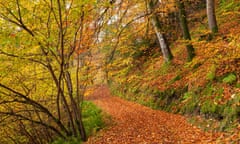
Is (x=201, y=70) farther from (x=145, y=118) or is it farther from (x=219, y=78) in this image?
(x=145, y=118)

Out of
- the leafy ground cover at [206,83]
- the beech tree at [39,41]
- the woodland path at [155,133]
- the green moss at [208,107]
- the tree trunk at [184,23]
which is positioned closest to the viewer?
the beech tree at [39,41]

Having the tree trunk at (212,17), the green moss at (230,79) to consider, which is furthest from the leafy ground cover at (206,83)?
the tree trunk at (212,17)

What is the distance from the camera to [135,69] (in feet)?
61.7

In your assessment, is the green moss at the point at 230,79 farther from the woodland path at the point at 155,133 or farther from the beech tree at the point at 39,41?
the beech tree at the point at 39,41

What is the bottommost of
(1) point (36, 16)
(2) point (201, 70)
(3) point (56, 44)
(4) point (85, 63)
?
(2) point (201, 70)

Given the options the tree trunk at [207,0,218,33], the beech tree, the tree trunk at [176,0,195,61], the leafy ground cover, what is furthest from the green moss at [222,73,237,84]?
the beech tree

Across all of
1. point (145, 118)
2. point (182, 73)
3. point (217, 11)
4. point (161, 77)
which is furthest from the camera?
point (217, 11)

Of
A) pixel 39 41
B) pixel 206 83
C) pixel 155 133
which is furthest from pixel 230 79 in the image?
pixel 39 41

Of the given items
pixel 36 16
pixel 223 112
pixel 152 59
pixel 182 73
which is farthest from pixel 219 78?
pixel 152 59

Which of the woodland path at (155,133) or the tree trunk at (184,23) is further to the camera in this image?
the tree trunk at (184,23)

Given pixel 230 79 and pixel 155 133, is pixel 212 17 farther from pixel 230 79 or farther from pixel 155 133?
pixel 155 133

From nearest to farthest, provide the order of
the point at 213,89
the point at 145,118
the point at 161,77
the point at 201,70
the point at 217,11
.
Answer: the point at 213,89 < the point at 201,70 < the point at 145,118 < the point at 161,77 < the point at 217,11

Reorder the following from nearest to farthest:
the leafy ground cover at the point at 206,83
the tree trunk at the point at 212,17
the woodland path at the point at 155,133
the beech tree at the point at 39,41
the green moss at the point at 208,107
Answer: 1. the beech tree at the point at 39,41
2. the woodland path at the point at 155,133
3. the leafy ground cover at the point at 206,83
4. the green moss at the point at 208,107
5. the tree trunk at the point at 212,17

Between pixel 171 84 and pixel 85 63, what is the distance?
4259 mm
